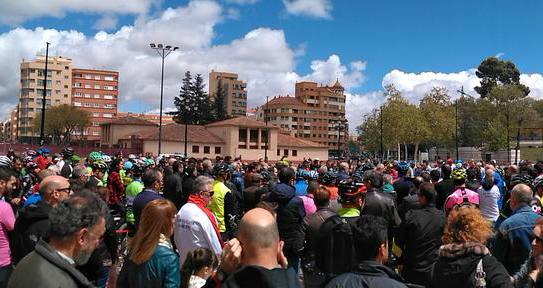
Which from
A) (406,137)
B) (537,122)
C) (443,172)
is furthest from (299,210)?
(537,122)

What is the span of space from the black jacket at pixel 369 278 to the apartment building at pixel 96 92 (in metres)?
140

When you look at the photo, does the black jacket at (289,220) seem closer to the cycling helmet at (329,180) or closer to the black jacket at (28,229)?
the cycling helmet at (329,180)

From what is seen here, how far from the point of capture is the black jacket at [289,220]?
6746 millimetres

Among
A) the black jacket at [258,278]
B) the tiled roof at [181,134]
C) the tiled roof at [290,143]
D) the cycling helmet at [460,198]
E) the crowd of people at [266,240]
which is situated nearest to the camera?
the black jacket at [258,278]

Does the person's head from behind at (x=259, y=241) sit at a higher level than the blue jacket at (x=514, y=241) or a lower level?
higher

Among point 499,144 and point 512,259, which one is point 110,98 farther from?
point 512,259

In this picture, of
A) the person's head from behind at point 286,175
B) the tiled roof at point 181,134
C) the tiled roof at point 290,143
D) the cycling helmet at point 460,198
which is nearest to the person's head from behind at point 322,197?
the person's head from behind at point 286,175

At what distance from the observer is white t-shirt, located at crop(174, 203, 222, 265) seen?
5.11 metres

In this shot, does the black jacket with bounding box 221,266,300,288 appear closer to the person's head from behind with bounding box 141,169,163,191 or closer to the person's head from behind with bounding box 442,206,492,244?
the person's head from behind with bounding box 442,206,492,244

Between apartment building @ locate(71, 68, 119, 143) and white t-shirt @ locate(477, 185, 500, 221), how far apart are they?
135665 mm

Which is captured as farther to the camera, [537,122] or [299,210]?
[537,122]

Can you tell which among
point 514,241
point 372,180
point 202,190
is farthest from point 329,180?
point 514,241

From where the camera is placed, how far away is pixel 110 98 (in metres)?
141

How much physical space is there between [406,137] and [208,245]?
68467mm
